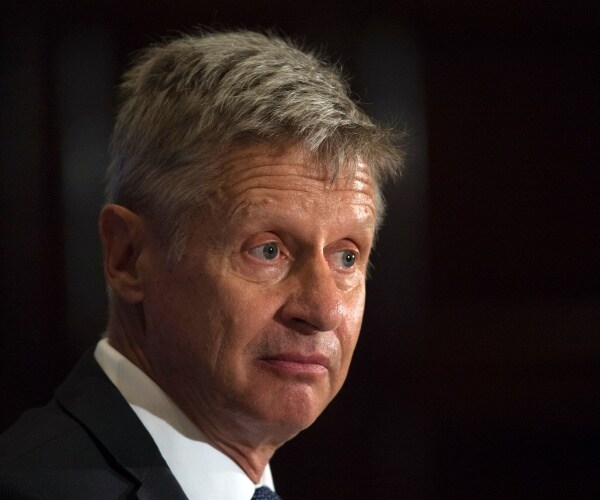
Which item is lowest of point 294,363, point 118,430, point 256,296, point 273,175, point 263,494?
point 263,494

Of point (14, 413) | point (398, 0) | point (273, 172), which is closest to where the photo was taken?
point (273, 172)

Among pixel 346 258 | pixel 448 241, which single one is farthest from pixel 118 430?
pixel 448 241

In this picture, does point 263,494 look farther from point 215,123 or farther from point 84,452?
point 215,123

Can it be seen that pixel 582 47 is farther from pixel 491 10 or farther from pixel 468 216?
pixel 468 216

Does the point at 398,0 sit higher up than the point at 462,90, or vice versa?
the point at 398,0

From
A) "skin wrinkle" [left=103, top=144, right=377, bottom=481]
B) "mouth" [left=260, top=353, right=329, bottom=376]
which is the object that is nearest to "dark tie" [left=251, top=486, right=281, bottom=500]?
"skin wrinkle" [left=103, top=144, right=377, bottom=481]

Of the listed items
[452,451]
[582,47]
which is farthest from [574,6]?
[452,451]

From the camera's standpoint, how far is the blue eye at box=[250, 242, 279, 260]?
5.91ft

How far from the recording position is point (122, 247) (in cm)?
193

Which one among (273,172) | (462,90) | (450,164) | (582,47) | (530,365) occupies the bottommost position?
(530,365)

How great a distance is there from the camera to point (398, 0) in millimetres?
4016

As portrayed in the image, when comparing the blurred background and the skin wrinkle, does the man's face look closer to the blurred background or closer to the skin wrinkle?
the skin wrinkle

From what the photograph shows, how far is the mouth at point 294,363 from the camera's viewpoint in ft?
5.92

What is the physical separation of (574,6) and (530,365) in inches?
58.9
